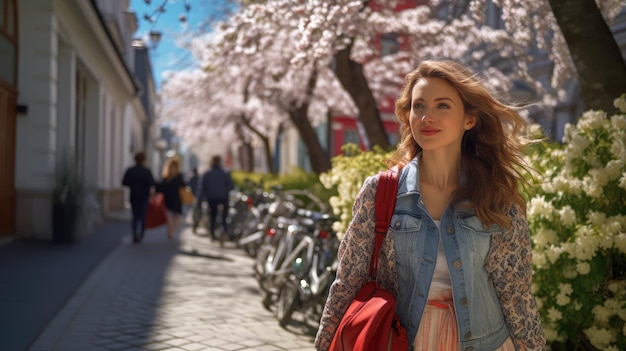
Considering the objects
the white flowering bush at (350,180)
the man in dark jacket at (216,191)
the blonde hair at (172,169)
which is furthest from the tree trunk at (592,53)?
the blonde hair at (172,169)

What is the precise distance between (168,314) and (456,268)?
5084mm

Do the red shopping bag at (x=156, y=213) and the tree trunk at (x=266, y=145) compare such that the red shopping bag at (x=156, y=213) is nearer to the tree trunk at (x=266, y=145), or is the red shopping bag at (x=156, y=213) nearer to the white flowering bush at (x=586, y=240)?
the white flowering bush at (x=586, y=240)

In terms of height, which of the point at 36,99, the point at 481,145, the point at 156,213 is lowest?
the point at 156,213

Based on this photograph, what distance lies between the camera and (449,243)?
2.68 meters

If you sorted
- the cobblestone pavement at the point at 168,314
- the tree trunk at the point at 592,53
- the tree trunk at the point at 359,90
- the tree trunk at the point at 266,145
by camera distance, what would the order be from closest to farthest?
the tree trunk at the point at 592,53 → the cobblestone pavement at the point at 168,314 → the tree trunk at the point at 359,90 → the tree trunk at the point at 266,145

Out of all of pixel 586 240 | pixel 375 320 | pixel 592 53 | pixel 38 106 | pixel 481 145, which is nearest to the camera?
pixel 375 320

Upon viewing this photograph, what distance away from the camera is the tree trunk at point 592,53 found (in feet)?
18.4

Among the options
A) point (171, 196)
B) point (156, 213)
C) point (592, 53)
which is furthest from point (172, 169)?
point (592, 53)

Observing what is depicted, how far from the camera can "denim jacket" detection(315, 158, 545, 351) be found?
105 inches

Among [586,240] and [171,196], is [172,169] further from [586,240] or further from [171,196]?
[586,240]

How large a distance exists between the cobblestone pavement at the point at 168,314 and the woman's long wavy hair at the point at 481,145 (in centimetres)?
341

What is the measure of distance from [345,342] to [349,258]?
33 centimetres

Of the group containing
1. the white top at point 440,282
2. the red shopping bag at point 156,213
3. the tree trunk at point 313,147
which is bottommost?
the red shopping bag at point 156,213

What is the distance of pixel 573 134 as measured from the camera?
15.9ft
